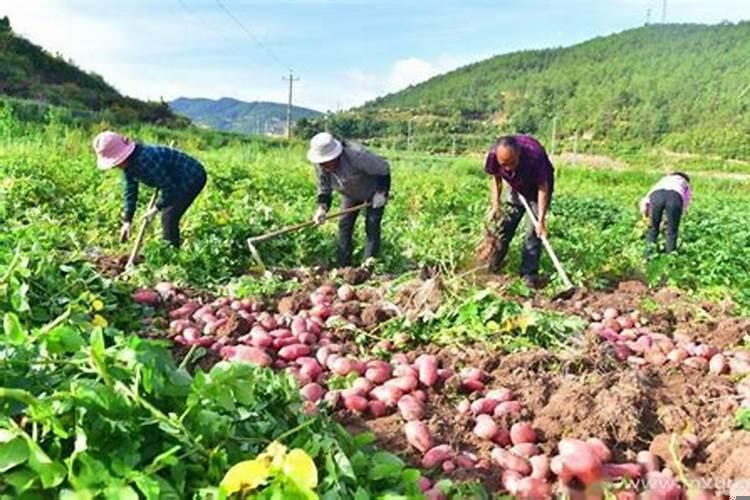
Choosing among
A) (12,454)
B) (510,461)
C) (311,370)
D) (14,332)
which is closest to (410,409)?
(510,461)

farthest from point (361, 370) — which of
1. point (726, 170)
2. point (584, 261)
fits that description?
point (726, 170)

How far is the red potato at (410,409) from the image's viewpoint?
3064mm

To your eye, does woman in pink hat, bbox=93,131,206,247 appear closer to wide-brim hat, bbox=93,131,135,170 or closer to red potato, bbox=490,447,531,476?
wide-brim hat, bbox=93,131,135,170

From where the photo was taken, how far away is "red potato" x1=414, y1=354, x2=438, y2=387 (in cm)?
338

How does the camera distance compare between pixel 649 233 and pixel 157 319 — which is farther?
pixel 649 233

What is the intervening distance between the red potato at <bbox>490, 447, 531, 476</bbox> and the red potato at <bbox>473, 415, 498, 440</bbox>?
0.43 ft

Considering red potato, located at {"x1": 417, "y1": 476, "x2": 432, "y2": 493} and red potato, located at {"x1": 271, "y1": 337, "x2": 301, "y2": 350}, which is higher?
red potato, located at {"x1": 271, "y1": 337, "x2": 301, "y2": 350}

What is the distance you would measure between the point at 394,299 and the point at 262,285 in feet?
2.60

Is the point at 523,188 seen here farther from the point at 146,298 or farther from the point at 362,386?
the point at 362,386

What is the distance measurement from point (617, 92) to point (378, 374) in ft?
251

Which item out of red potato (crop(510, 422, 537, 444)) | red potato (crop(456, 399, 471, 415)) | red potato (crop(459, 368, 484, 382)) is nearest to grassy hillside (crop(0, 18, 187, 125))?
red potato (crop(459, 368, 484, 382))

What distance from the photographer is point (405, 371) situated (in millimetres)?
3436

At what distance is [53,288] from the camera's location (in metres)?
3.85

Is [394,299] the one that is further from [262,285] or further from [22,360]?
[22,360]
